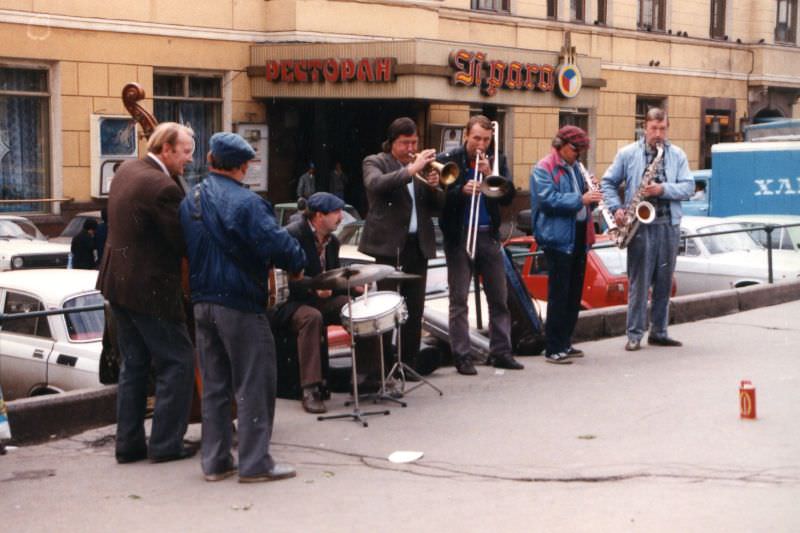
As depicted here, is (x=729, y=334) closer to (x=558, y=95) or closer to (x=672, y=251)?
(x=672, y=251)

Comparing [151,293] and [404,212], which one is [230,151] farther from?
[404,212]

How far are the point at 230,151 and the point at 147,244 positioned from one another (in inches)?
30.2

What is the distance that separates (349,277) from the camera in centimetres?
779

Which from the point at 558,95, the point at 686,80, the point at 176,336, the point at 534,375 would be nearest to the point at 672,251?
the point at 534,375

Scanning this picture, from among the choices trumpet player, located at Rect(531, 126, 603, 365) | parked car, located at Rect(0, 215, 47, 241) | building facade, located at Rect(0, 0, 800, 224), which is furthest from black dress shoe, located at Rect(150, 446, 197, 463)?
building facade, located at Rect(0, 0, 800, 224)

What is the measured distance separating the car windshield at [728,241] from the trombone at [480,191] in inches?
299

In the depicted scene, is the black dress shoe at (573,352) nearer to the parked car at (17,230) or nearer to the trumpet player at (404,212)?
the trumpet player at (404,212)

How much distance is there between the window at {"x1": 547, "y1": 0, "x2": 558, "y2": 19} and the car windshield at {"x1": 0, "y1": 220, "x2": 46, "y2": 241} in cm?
1890

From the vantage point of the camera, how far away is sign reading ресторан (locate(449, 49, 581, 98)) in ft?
84.8

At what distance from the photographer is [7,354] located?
10.4 metres

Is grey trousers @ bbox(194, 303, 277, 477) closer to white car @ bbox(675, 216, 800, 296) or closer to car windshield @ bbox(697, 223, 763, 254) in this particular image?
white car @ bbox(675, 216, 800, 296)

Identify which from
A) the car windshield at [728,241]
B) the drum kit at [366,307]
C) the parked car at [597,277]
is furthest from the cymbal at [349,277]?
the car windshield at [728,241]

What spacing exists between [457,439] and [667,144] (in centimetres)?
427

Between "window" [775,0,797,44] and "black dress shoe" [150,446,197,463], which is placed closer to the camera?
"black dress shoe" [150,446,197,463]
